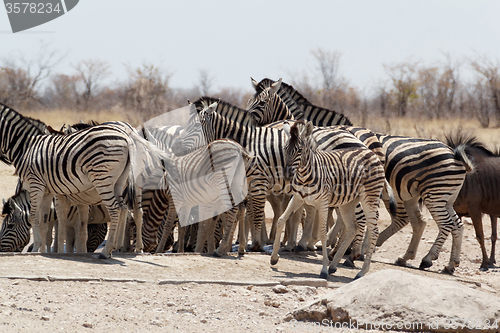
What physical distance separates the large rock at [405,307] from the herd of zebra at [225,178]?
1655mm

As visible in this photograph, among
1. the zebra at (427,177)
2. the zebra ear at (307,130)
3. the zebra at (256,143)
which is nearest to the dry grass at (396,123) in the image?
the zebra at (427,177)

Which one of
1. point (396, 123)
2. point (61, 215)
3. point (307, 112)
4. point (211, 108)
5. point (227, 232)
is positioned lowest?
point (227, 232)

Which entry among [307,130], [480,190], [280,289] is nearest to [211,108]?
[307,130]

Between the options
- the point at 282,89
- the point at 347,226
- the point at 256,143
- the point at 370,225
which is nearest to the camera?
the point at 370,225

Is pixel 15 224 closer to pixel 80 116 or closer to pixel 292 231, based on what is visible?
pixel 292 231

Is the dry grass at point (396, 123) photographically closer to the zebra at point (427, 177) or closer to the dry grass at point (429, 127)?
the dry grass at point (429, 127)

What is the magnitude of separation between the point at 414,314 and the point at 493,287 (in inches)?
140

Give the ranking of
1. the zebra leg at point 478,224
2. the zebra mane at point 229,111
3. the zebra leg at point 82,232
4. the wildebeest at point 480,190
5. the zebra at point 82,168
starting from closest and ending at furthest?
the zebra at point 82,168
the zebra leg at point 82,232
the zebra mane at point 229,111
the zebra leg at point 478,224
the wildebeest at point 480,190

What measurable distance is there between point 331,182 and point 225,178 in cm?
163

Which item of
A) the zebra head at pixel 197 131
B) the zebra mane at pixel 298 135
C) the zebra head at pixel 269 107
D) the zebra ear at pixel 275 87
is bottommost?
the zebra mane at pixel 298 135

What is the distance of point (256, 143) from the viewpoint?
822 centimetres

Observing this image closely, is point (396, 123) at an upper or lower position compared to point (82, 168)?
upper

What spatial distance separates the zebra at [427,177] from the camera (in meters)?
8.34

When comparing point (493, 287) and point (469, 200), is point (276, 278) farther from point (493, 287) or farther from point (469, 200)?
point (469, 200)
